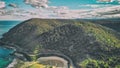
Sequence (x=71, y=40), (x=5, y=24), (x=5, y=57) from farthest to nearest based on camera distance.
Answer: (x=5, y=24)
(x=5, y=57)
(x=71, y=40)

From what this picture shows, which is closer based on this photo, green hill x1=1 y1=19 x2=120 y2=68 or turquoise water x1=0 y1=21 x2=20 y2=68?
green hill x1=1 y1=19 x2=120 y2=68

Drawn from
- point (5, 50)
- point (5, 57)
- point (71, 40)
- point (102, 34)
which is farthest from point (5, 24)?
point (102, 34)

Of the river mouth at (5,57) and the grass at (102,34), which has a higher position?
the grass at (102,34)

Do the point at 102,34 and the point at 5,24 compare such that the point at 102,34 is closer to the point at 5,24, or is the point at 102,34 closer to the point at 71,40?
the point at 71,40

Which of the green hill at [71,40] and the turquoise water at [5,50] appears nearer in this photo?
the green hill at [71,40]

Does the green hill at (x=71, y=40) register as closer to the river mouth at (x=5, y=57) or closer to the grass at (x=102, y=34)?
the grass at (x=102, y=34)

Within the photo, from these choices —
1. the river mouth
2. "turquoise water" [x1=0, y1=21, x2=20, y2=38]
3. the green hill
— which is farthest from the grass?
the river mouth

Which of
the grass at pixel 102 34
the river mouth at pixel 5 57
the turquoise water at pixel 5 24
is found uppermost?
the turquoise water at pixel 5 24

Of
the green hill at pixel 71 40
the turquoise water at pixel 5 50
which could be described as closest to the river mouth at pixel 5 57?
the turquoise water at pixel 5 50

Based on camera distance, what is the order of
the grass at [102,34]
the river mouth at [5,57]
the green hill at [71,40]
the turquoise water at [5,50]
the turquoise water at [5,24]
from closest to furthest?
the green hill at [71,40]
the grass at [102,34]
the river mouth at [5,57]
the turquoise water at [5,50]
the turquoise water at [5,24]

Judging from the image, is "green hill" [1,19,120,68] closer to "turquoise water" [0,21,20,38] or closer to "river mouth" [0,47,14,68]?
"turquoise water" [0,21,20,38]
